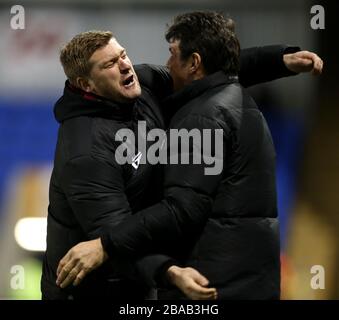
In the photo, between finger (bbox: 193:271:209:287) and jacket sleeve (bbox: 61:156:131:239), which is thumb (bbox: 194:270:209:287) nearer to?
finger (bbox: 193:271:209:287)

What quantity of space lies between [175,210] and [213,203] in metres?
0.11

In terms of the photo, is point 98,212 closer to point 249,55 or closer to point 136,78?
point 136,78

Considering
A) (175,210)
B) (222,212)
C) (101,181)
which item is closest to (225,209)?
(222,212)

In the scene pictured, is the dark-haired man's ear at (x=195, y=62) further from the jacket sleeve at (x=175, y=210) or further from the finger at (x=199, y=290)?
the finger at (x=199, y=290)

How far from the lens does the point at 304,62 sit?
1.77 metres

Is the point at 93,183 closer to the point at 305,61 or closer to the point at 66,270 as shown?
the point at 66,270

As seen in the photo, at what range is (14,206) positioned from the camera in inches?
126

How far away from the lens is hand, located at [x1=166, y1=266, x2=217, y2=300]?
1.41m

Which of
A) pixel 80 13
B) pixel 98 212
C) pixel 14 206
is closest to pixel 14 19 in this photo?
pixel 80 13

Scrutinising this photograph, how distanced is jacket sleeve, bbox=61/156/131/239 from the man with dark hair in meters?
0.04

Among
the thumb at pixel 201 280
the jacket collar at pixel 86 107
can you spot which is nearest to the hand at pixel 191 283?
the thumb at pixel 201 280

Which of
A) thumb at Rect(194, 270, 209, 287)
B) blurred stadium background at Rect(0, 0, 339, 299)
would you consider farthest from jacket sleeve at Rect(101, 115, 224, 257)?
blurred stadium background at Rect(0, 0, 339, 299)

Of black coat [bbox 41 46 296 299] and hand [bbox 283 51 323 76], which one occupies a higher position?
hand [bbox 283 51 323 76]
